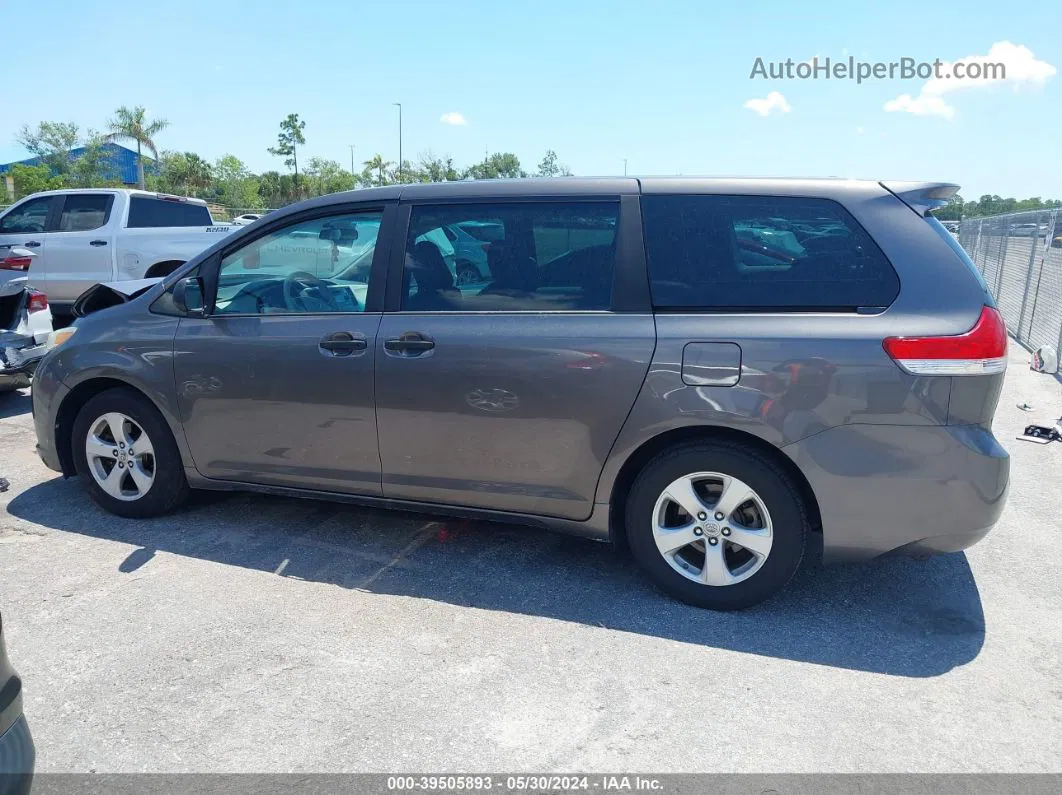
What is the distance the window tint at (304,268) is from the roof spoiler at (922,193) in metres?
2.37

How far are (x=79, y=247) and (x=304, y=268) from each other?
309 inches

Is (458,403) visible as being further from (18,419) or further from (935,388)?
(18,419)

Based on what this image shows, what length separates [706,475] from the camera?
137 inches

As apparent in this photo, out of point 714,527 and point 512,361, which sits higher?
point 512,361

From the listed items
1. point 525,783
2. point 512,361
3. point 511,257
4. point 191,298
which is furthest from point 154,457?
point 525,783

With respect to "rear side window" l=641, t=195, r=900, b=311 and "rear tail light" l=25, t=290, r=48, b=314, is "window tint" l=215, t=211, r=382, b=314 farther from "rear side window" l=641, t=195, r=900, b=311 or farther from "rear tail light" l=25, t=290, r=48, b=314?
"rear tail light" l=25, t=290, r=48, b=314

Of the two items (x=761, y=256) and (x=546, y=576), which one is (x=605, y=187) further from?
(x=546, y=576)

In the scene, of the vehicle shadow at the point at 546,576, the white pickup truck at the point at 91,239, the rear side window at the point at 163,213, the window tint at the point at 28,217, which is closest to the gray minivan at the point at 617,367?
the vehicle shadow at the point at 546,576

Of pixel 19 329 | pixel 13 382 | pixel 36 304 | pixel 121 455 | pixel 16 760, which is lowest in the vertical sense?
pixel 13 382

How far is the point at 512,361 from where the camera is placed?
12.1 ft

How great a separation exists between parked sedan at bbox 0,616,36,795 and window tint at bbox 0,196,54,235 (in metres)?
10.6

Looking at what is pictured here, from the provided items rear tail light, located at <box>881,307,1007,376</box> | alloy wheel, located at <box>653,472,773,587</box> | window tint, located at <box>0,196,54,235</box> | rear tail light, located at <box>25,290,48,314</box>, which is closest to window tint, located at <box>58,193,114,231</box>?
window tint, located at <box>0,196,54,235</box>

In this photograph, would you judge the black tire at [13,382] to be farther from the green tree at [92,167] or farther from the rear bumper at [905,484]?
the green tree at [92,167]

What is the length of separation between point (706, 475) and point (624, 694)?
0.98 m
